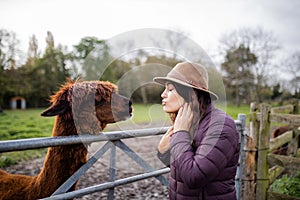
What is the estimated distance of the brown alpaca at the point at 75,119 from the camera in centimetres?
205

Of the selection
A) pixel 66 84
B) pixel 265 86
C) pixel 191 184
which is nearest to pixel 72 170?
pixel 66 84

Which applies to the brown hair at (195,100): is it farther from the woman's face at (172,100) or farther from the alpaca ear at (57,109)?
the alpaca ear at (57,109)

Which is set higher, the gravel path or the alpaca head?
the alpaca head

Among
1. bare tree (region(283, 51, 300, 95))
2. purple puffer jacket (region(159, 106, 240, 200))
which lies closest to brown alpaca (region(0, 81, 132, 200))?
purple puffer jacket (region(159, 106, 240, 200))

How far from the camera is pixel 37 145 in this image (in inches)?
71.1

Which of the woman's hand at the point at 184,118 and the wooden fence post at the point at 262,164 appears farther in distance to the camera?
the wooden fence post at the point at 262,164

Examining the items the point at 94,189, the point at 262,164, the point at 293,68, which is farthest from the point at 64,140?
the point at 293,68

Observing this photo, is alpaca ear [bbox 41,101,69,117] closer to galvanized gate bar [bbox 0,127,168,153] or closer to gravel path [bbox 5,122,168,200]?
galvanized gate bar [bbox 0,127,168,153]

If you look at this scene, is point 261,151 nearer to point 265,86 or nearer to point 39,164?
point 39,164

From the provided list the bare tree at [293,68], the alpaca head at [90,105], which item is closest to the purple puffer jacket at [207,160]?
the alpaca head at [90,105]

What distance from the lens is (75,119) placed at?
2.05 meters

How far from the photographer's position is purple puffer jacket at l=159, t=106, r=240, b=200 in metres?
1.42

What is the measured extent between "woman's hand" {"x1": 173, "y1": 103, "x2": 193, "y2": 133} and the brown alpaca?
669 millimetres

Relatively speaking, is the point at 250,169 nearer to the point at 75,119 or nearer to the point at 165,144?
the point at 165,144
